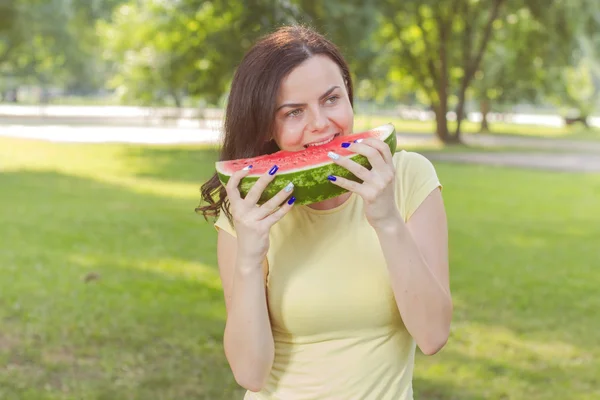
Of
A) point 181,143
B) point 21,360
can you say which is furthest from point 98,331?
point 181,143

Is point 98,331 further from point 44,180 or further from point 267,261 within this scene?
point 44,180

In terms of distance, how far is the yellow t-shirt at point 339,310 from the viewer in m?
2.24

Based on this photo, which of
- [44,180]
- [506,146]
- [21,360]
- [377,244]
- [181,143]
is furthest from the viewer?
[506,146]

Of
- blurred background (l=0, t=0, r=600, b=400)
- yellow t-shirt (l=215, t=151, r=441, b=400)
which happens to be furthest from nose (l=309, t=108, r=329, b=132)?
blurred background (l=0, t=0, r=600, b=400)

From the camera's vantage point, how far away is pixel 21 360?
5773 millimetres

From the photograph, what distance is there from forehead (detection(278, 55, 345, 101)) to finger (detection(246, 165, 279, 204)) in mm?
259

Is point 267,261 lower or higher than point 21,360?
higher

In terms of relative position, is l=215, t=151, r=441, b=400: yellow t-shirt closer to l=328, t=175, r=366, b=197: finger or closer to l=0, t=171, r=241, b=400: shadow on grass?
l=328, t=175, r=366, b=197: finger

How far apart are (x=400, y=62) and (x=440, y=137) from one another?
13.5 feet

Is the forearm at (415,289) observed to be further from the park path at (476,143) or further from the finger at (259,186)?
the park path at (476,143)

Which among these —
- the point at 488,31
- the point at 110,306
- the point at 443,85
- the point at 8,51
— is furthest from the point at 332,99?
the point at 8,51

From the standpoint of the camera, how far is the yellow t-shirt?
88.0 inches

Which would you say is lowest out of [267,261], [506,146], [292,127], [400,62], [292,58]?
[506,146]

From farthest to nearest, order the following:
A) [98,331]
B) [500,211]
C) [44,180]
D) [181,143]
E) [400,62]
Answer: [400,62] < [181,143] < [44,180] < [500,211] < [98,331]
